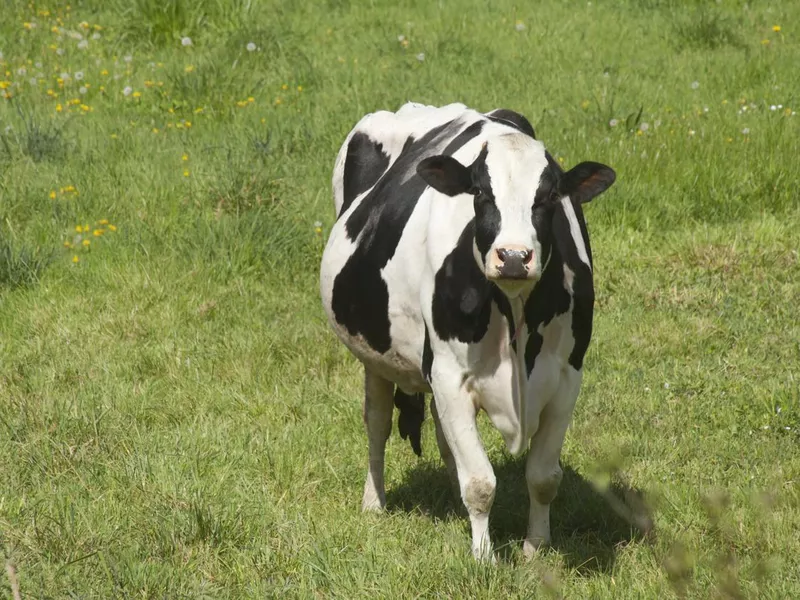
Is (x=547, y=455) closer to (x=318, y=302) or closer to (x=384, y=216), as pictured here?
(x=384, y=216)

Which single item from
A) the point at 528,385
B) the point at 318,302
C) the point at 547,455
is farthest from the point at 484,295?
the point at 318,302

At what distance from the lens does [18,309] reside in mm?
6867

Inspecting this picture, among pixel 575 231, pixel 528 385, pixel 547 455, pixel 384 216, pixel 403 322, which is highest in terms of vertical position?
pixel 575 231

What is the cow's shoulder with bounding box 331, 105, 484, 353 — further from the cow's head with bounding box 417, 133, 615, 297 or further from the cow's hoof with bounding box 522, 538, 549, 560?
the cow's hoof with bounding box 522, 538, 549, 560

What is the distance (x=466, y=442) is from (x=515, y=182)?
979 millimetres

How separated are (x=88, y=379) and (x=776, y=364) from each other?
139 inches

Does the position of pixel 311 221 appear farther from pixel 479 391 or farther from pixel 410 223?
pixel 479 391

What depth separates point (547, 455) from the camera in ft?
14.1

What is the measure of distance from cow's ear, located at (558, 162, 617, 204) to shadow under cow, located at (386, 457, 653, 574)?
3.62ft

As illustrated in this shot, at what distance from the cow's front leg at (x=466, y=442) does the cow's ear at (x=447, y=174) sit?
0.65m

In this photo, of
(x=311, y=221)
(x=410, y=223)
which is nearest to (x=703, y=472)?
(x=410, y=223)

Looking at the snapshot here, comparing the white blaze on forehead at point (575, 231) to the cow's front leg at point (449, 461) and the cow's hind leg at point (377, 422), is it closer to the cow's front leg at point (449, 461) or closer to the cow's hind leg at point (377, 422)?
the cow's front leg at point (449, 461)

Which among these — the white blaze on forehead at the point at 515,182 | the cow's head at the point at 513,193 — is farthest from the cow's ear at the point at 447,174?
the white blaze on forehead at the point at 515,182

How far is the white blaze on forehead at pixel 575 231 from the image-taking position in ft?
13.9
